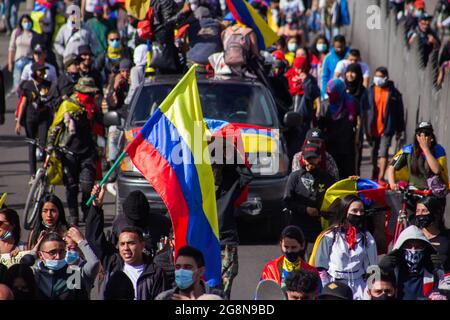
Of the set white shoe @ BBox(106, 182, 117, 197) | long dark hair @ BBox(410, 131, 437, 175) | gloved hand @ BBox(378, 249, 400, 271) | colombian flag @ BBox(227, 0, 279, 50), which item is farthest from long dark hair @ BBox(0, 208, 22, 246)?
colombian flag @ BBox(227, 0, 279, 50)

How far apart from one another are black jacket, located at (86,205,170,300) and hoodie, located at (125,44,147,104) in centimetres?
808

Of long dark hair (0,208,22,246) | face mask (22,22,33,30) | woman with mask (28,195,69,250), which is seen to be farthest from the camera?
face mask (22,22,33,30)

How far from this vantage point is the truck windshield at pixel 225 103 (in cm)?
1684

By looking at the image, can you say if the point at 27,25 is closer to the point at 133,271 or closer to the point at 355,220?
the point at 355,220

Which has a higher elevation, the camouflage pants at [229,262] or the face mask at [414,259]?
the face mask at [414,259]

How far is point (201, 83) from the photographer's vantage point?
17.2 metres

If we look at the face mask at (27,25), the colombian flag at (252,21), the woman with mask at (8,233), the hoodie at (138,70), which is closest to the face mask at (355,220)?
the woman with mask at (8,233)

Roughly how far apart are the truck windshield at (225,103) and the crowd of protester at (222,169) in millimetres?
593

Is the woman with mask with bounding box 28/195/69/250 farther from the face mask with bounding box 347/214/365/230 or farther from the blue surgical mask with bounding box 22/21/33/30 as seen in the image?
the blue surgical mask with bounding box 22/21/33/30

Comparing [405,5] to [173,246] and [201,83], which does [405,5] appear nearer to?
[201,83]

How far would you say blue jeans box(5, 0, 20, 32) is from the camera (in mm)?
34500

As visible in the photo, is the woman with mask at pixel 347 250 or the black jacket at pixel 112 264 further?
the woman with mask at pixel 347 250

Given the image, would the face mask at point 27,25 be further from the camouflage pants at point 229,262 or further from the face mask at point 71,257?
the face mask at point 71,257
